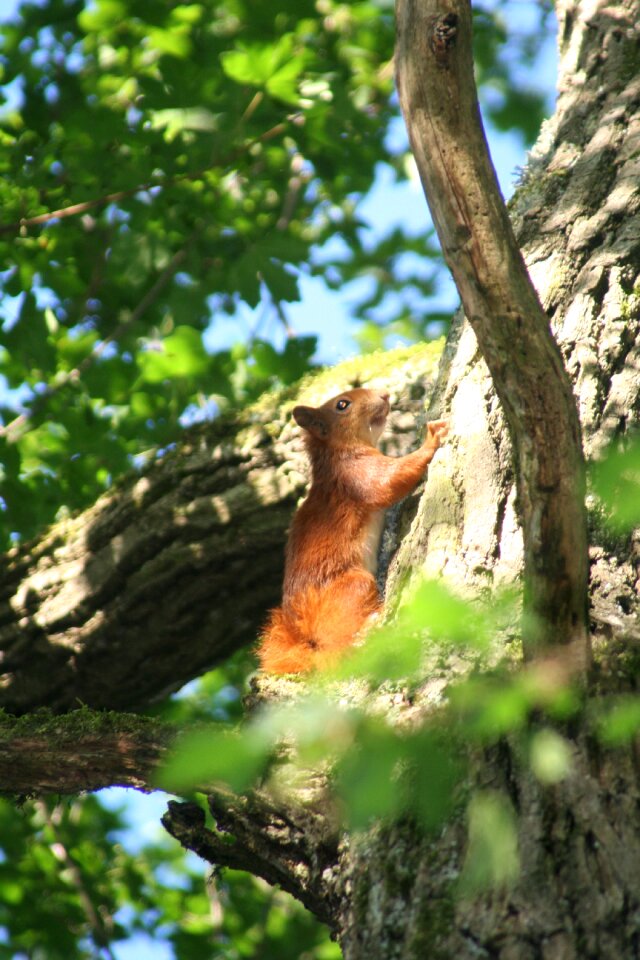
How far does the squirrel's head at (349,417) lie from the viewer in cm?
479

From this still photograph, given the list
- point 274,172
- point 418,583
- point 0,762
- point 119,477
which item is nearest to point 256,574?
point 119,477

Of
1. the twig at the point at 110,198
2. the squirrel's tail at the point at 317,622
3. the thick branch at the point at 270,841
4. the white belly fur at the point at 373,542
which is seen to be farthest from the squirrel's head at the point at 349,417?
the thick branch at the point at 270,841

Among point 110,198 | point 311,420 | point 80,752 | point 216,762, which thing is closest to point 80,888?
point 311,420

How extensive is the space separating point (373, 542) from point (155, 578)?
1073 mm

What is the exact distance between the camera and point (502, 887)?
185cm

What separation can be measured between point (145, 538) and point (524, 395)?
2881 millimetres

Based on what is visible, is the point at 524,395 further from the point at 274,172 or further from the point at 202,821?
the point at 274,172

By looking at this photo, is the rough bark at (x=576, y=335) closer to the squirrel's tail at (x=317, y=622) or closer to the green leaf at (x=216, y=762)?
the squirrel's tail at (x=317, y=622)

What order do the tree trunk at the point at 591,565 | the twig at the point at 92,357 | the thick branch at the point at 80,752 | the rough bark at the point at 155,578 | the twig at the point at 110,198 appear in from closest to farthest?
1. the tree trunk at the point at 591,565
2. the thick branch at the point at 80,752
3. the rough bark at the point at 155,578
4. the twig at the point at 110,198
5. the twig at the point at 92,357

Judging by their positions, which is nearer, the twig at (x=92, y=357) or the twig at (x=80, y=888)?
the twig at (x=92, y=357)

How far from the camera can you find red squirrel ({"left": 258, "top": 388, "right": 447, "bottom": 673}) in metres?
3.64

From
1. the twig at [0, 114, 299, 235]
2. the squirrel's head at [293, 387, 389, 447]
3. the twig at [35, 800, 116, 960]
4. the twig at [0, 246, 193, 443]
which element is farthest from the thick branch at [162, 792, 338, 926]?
the twig at [0, 114, 299, 235]

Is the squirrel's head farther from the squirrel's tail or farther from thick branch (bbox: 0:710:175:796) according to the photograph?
thick branch (bbox: 0:710:175:796)

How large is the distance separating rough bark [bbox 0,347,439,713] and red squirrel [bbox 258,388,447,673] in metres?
0.29
